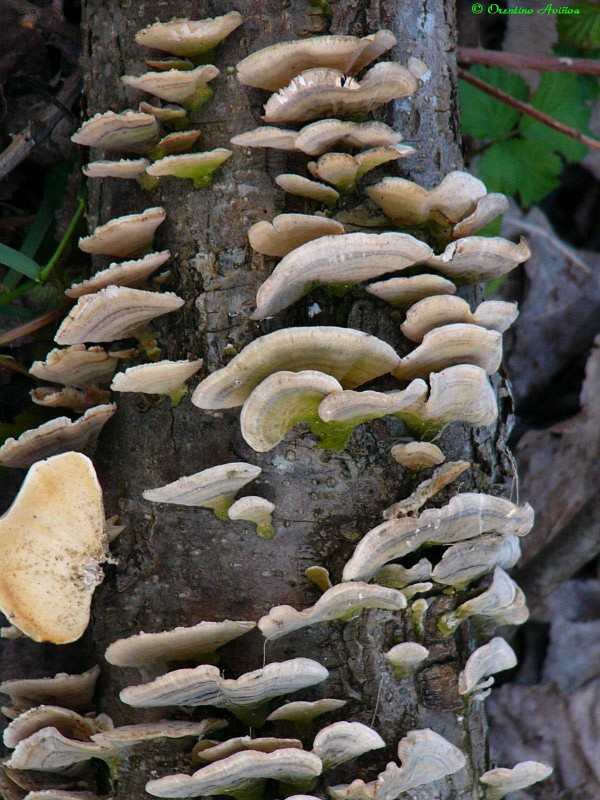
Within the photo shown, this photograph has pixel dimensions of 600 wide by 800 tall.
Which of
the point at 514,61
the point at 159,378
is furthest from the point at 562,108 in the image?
the point at 159,378

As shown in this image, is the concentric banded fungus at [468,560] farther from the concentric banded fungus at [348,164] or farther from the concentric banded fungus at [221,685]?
the concentric banded fungus at [348,164]

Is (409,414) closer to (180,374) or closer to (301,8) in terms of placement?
(180,374)

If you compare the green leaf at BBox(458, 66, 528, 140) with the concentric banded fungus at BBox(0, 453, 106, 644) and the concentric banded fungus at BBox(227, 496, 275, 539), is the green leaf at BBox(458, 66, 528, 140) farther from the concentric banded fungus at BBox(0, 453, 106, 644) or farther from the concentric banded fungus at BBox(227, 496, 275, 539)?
the concentric banded fungus at BBox(0, 453, 106, 644)

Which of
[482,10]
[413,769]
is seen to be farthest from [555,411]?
[413,769]

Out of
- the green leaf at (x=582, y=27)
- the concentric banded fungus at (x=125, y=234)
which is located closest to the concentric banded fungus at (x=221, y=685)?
the concentric banded fungus at (x=125, y=234)

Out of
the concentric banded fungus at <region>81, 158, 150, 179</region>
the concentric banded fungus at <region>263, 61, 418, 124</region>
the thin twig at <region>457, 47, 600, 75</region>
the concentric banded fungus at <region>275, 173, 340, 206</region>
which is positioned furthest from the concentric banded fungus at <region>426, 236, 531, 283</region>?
the thin twig at <region>457, 47, 600, 75</region>

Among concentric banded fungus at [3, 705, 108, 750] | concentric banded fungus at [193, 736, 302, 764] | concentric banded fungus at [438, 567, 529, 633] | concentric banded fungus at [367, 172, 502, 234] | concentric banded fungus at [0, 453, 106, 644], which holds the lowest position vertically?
concentric banded fungus at [3, 705, 108, 750]

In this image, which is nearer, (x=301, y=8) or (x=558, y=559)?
(x=301, y=8)
